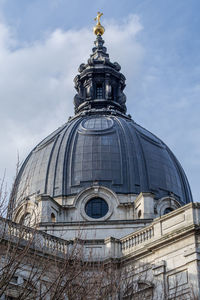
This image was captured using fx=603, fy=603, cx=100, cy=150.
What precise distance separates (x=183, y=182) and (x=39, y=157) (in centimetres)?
1185

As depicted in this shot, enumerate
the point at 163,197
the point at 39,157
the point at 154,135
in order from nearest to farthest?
the point at 163,197, the point at 39,157, the point at 154,135

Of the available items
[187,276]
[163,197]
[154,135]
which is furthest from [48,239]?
[154,135]

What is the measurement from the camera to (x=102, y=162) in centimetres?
4575

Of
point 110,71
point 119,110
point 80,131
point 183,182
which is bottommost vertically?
point 183,182

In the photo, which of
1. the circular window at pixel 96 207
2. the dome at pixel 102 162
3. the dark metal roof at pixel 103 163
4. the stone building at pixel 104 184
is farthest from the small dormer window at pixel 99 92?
the circular window at pixel 96 207

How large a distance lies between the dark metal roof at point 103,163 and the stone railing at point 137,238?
35.8ft

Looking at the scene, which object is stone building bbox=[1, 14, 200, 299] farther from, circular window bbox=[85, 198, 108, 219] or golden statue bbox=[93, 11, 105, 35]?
golden statue bbox=[93, 11, 105, 35]

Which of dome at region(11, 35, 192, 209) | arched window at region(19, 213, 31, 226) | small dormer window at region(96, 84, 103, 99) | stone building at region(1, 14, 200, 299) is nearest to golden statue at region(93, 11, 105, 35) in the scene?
small dormer window at region(96, 84, 103, 99)

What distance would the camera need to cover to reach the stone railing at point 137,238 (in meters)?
32.2

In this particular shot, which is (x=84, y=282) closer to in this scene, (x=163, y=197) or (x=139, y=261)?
(x=139, y=261)

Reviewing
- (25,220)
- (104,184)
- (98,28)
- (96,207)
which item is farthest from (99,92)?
(25,220)

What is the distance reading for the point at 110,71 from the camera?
6050 cm

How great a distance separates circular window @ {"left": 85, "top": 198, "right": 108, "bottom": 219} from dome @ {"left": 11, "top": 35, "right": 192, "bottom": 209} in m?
1.24

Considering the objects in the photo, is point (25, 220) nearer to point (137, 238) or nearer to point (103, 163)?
point (103, 163)
